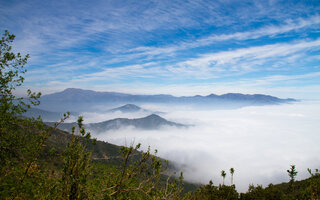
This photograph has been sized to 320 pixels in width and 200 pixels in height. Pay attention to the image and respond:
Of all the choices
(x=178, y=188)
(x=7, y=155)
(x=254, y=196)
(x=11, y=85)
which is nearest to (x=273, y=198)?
(x=254, y=196)

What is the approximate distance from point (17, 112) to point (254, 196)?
3256 centimetres

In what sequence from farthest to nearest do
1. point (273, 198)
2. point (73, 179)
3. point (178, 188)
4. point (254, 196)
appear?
point (254, 196) < point (273, 198) < point (178, 188) < point (73, 179)

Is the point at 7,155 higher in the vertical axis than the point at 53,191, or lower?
lower

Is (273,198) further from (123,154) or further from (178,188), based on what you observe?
(123,154)

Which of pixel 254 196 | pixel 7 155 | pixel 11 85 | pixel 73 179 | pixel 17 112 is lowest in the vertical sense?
pixel 254 196

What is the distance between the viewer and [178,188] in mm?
6094

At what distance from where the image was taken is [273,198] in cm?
2497

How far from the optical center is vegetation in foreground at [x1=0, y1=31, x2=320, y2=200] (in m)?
4.68

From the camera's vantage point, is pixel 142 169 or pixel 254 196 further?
pixel 254 196

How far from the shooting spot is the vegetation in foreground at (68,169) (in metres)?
4.68

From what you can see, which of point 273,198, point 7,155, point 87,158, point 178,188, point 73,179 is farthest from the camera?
point 273,198

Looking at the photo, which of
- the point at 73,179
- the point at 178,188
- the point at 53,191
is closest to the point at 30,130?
the point at 53,191

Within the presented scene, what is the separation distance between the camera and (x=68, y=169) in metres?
4.62

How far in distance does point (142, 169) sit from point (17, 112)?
12076 mm
